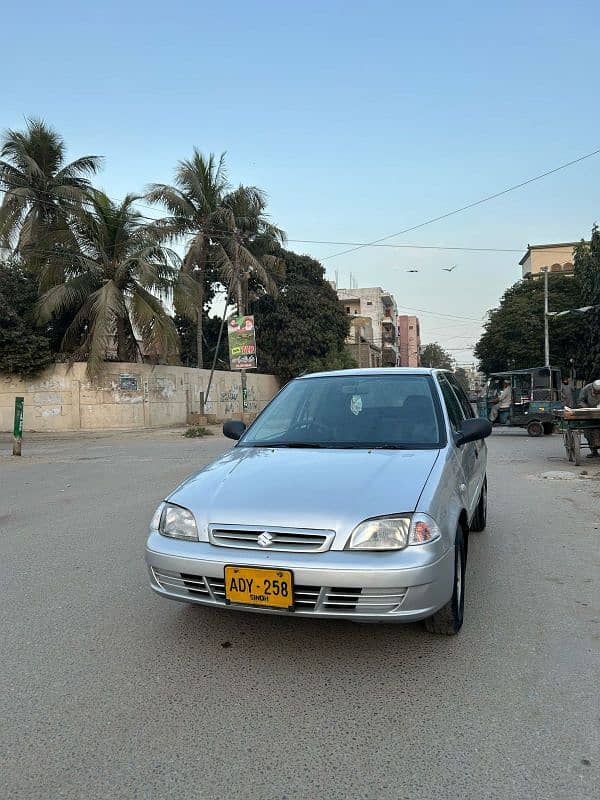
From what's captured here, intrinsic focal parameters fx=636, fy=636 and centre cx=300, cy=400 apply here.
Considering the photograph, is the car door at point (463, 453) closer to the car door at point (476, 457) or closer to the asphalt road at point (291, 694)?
the car door at point (476, 457)

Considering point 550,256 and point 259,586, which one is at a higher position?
point 550,256

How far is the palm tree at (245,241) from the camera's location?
2930 cm

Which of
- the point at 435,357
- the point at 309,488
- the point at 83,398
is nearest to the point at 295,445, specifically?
the point at 309,488

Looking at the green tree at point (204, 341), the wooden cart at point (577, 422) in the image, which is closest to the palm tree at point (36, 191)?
the green tree at point (204, 341)

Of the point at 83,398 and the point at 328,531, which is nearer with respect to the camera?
the point at 328,531

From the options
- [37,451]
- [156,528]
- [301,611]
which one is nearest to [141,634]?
[156,528]

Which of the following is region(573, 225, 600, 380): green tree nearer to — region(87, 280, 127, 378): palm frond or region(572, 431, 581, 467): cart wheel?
region(572, 431, 581, 467): cart wheel

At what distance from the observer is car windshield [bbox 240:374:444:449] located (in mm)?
4438

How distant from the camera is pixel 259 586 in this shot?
10.6 ft

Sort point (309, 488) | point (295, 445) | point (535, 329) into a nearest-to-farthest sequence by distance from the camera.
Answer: point (309, 488), point (295, 445), point (535, 329)

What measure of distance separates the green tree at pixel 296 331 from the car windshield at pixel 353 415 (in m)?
34.1

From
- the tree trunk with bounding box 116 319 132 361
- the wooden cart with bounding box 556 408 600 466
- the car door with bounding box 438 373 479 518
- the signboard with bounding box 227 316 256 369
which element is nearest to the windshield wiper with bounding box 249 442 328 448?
the car door with bounding box 438 373 479 518

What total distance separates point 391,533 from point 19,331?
2271 centimetres

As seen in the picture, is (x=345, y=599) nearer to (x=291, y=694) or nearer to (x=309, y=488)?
(x=291, y=694)
